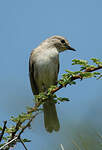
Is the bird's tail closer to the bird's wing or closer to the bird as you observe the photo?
the bird

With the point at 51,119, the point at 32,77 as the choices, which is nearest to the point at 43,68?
the point at 32,77

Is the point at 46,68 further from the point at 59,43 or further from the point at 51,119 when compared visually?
the point at 51,119

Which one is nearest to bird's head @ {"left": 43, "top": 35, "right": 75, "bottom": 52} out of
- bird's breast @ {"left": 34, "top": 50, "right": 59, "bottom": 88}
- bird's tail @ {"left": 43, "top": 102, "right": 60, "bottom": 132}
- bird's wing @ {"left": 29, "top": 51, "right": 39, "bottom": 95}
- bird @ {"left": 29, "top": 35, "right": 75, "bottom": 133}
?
bird @ {"left": 29, "top": 35, "right": 75, "bottom": 133}

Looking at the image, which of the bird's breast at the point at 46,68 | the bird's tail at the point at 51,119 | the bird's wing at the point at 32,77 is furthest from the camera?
the bird's wing at the point at 32,77

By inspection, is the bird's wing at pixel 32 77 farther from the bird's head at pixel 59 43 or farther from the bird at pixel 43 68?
the bird's head at pixel 59 43

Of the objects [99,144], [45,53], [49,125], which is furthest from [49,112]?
[99,144]

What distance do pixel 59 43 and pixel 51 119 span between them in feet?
7.21

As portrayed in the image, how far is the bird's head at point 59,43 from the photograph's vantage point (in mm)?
7262

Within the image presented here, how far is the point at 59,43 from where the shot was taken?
7352mm

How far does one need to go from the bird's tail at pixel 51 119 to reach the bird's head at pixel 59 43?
168 cm

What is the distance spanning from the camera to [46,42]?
7.29 meters

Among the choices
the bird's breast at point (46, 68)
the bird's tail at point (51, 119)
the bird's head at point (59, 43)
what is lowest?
the bird's tail at point (51, 119)

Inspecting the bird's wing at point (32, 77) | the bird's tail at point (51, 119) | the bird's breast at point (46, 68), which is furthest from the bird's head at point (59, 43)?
the bird's tail at point (51, 119)

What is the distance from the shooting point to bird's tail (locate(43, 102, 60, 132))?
560cm
